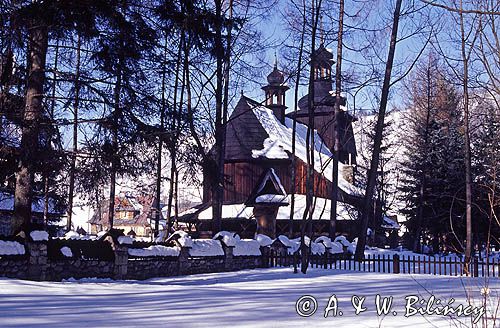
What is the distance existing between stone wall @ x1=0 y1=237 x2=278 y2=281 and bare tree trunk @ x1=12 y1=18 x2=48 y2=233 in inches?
34.7

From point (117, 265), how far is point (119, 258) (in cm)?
21

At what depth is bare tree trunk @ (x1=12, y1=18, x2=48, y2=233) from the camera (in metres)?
13.3

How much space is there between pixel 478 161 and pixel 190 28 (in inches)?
1103

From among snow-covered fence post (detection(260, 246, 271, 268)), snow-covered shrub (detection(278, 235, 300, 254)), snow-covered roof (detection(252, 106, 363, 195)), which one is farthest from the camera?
snow-covered roof (detection(252, 106, 363, 195))

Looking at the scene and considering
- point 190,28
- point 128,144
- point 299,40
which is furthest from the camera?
point 299,40

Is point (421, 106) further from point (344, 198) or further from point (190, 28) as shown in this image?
point (190, 28)

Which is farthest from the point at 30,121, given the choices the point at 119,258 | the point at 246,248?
the point at 246,248

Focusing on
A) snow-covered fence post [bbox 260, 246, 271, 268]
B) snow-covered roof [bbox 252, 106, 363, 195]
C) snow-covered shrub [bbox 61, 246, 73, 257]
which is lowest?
snow-covered fence post [bbox 260, 246, 271, 268]

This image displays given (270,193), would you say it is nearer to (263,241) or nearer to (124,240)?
(263,241)

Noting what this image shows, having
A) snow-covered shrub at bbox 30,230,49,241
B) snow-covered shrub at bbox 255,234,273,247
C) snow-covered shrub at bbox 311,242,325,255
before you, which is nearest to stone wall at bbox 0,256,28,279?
snow-covered shrub at bbox 30,230,49,241

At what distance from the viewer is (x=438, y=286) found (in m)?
13.2

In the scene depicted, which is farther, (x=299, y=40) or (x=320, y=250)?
(x=320, y=250)

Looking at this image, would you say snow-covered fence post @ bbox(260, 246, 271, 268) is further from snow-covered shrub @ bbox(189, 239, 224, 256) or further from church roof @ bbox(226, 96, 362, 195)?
church roof @ bbox(226, 96, 362, 195)

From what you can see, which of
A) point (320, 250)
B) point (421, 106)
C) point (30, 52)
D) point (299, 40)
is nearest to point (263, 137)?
point (421, 106)
